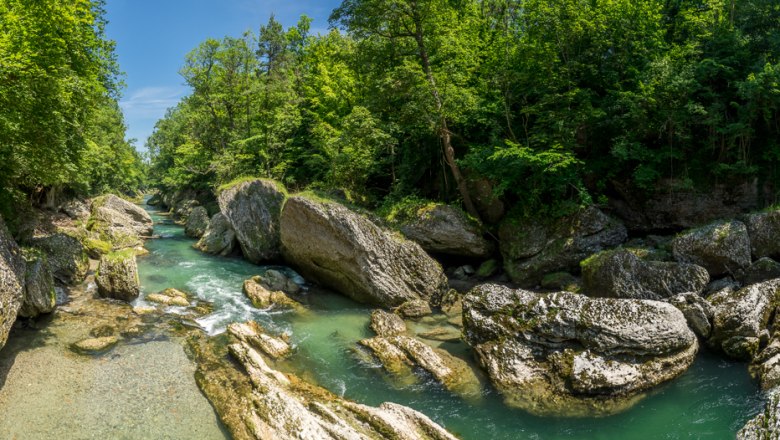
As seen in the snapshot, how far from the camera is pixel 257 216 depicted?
23703 millimetres

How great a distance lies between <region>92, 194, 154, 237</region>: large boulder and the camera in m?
27.5

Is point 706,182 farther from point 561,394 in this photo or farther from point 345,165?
point 345,165

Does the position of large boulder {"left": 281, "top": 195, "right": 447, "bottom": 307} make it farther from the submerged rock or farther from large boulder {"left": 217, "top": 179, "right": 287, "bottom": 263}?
the submerged rock

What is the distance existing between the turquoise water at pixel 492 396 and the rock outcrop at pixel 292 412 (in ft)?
3.11

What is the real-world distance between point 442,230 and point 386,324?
6038 millimetres

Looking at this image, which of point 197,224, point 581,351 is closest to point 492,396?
point 581,351

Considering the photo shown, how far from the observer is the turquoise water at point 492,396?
922 centimetres

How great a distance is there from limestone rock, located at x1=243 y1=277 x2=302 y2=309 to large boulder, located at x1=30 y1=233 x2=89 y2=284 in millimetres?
7374

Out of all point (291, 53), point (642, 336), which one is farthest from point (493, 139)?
point (291, 53)

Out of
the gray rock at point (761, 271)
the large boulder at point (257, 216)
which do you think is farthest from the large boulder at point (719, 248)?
the large boulder at point (257, 216)

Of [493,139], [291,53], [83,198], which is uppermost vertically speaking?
[291,53]

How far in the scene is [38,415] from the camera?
925cm

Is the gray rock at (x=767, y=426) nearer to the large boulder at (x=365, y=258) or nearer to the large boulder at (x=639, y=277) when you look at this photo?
the large boulder at (x=639, y=277)

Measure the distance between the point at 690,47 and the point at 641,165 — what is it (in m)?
5.63
